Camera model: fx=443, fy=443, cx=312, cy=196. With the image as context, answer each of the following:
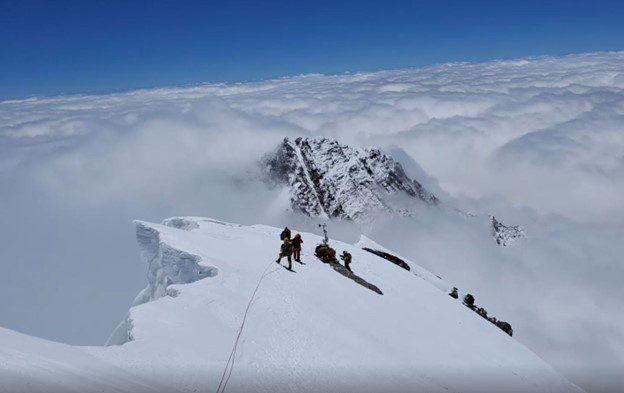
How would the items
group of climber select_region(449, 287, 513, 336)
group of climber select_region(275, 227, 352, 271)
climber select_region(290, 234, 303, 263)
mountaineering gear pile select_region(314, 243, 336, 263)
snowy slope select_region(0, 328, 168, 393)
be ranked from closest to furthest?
snowy slope select_region(0, 328, 168, 393)
group of climber select_region(275, 227, 352, 271)
climber select_region(290, 234, 303, 263)
mountaineering gear pile select_region(314, 243, 336, 263)
group of climber select_region(449, 287, 513, 336)

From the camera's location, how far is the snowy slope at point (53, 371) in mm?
7730

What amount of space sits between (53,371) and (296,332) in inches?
345

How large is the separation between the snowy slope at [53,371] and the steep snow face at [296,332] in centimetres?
91

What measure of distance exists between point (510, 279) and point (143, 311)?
7881 inches

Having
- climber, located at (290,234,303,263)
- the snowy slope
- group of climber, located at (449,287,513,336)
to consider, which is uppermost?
the snowy slope

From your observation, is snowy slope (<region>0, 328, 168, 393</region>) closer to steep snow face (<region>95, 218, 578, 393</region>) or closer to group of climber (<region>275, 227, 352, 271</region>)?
steep snow face (<region>95, 218, 578, 393</region>)

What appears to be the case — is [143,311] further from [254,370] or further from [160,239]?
[160,239]

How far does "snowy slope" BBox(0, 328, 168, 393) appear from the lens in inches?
304

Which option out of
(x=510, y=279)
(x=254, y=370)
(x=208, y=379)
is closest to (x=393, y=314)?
(x=254, y=370)

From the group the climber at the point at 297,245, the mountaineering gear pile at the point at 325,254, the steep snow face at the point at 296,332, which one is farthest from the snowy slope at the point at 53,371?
the mountaineering gear pile at the point at 325,254

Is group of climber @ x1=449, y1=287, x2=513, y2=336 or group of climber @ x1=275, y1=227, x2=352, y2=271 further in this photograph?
group of climber @ x1=449, y1=287, x2=513, y2=336

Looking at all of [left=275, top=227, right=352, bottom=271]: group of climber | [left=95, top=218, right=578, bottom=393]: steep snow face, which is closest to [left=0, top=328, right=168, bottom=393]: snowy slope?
[left=95, top=218, right=578, bottom=393]: steep snow face

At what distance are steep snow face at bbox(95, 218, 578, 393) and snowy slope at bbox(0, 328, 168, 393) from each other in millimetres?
909

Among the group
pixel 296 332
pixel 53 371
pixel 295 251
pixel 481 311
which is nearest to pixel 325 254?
pixel 295 251
